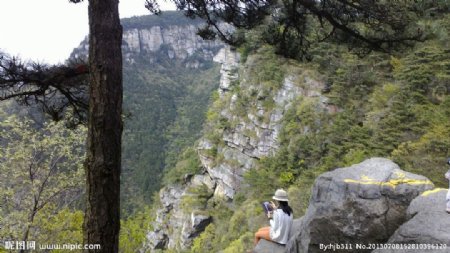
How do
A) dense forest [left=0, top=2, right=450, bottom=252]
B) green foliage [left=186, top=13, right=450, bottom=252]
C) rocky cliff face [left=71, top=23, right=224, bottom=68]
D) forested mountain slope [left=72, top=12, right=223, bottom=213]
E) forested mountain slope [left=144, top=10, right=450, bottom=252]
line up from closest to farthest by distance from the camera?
dense forest [left=0, top=2, right=450, bottom=252] < green foliage [left=186, top=13, right=450, bottom=252] < forested mountain slope [left=144, top=10, right=450, bottom=252] < forested mountain slope [left=72, top=12, right=223, bottom=213] < rocky cliff face [left=71, top=23, right=224, bottom=68]

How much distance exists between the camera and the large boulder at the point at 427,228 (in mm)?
3157

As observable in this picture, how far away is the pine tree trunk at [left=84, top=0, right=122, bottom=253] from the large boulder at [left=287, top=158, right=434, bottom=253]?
314 cm

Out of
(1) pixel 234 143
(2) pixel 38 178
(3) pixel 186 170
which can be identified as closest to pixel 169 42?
(3) pixel 186 170

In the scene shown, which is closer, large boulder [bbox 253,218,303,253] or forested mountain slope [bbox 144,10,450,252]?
large boulder [bbox 253,218,303,253]

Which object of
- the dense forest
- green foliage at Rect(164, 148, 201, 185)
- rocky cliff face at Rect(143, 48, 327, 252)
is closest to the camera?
the dense forest

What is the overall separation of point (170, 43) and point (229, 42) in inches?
4667

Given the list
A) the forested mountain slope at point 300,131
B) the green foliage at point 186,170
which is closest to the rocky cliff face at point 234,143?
the forested mountain slope at point 300,131

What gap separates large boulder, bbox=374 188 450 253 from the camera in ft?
10.4

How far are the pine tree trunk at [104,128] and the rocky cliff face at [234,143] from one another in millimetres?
15852

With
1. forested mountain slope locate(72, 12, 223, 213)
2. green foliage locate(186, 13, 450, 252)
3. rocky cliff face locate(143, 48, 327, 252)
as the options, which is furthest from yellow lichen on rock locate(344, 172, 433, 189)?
forested mountain slope locate(72, 12, 223, 213)

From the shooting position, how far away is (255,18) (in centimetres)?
377

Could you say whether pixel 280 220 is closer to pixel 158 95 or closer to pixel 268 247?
pixel 268 247

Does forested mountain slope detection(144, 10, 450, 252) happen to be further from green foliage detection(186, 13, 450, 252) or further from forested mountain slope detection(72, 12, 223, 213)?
forested mountain slope detection(72, 12, 223, 213)

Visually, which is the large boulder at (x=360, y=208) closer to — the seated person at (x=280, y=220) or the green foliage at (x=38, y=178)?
the seated person at (x=280, y=220)
